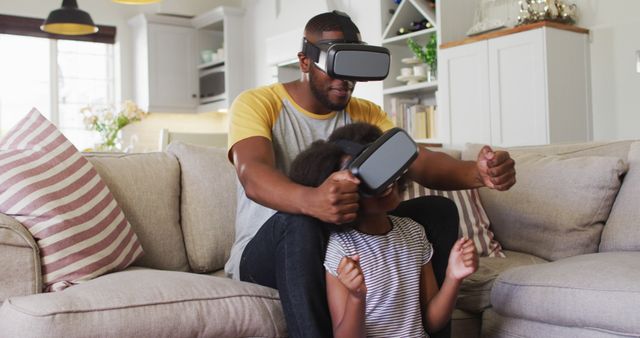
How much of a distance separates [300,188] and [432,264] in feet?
1.31

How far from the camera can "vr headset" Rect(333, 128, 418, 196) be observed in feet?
4.63

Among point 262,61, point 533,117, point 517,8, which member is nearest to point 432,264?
point 533,117

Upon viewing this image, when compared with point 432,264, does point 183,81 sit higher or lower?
higher

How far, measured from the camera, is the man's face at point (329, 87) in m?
1.80

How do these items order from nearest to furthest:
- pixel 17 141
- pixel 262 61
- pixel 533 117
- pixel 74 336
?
pixel 74 336
pixel 17 141
pixel 533 117
pixel 262 61

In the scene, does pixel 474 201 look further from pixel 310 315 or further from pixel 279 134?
pixel 310 315

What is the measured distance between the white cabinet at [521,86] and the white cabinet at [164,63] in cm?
293

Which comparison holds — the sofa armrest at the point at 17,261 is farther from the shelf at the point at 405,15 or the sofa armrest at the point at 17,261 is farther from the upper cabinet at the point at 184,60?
the upper cabinet at the point at 184,60

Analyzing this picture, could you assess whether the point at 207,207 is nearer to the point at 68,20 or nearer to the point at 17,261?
the point at 17,261

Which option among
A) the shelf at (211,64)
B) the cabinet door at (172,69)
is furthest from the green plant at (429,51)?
the cabinet door at (172,69)

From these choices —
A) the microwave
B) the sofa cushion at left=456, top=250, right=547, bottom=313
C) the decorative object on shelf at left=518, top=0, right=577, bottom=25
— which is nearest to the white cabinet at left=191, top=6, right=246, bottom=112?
the microwave

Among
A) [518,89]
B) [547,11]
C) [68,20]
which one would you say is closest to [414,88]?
[518,89]

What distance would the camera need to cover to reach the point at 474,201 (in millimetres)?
2350

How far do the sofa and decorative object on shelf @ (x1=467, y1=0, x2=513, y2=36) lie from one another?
6.97 feet
